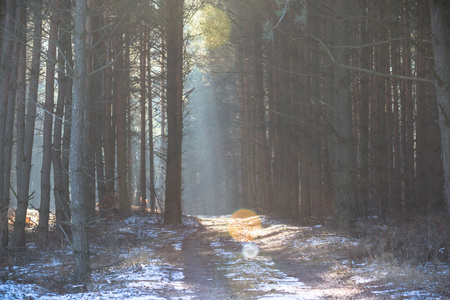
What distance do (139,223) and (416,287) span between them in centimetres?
1291

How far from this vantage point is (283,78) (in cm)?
1812

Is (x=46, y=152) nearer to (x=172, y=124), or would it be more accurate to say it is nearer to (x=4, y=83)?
(x=4, y=83)

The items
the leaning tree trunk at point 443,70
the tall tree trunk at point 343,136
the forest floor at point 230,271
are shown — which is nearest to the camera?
the forest floor at point 230,271

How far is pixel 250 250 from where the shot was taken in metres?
12.1

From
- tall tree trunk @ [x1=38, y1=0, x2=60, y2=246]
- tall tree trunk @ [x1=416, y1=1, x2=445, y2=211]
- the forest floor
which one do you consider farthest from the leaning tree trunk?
tall tree trunk @ [x1=38, y1=0, x2=60, y2=246]

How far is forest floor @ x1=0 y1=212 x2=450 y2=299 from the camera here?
6.67m

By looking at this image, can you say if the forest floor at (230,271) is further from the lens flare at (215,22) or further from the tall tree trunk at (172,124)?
the lens flare at (215,22)

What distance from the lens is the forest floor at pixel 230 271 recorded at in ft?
21.9

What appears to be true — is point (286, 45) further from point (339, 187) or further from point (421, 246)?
point (421, 246)

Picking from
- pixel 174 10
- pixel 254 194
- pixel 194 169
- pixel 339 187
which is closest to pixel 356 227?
pixel 339 187

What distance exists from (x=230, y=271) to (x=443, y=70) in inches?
231

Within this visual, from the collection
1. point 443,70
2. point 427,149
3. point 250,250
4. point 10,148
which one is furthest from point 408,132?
point 10,148

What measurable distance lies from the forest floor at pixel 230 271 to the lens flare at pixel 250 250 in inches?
1.0

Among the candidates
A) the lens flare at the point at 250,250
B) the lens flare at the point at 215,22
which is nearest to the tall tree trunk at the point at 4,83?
the lens flare at the point at 250,250
